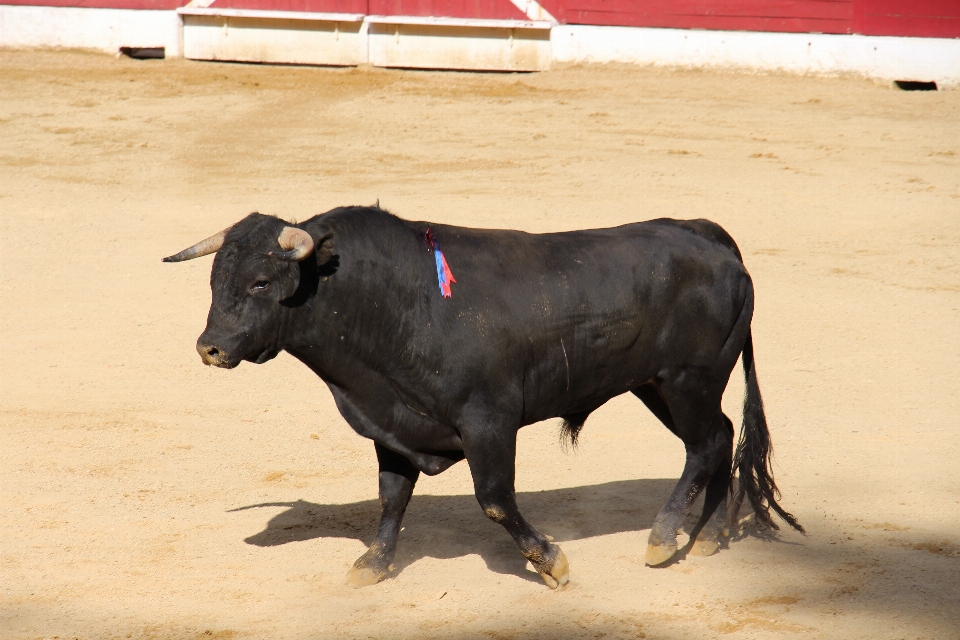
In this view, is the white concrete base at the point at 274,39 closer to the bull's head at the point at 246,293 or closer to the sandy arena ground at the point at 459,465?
the sandy arena ground at the point at 459,465

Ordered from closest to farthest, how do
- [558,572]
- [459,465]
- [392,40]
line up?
[558,572], [459,465], [392,40]

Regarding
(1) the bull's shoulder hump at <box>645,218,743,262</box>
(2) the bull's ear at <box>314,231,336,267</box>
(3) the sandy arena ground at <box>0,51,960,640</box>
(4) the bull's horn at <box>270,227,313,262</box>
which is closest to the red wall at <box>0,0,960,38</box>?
(3) the sandy arena ground at <box>0,51,960,640</box>

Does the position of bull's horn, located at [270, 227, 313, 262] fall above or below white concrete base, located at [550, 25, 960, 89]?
below

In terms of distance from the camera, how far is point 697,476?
178 inches

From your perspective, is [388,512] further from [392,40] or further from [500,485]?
[392,40]

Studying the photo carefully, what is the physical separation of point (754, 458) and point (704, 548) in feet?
1.51

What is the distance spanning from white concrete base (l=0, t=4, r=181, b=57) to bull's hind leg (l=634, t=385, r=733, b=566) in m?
10.7

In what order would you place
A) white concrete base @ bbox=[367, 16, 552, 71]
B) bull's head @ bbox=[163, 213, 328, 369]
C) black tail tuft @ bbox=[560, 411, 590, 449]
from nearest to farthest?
bull's head @ bbox=[163, 213, 328, 369] < black tail tuft @ bbox=[560, 411, 590, 449] < white concrete base @ bbox=[367, 16, 552, 71]

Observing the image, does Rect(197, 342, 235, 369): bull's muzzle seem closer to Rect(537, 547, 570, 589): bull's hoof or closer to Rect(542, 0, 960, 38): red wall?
Rect(537, 547, 570, 589): bull's hoof

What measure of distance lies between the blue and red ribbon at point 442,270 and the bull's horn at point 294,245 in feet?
1.71

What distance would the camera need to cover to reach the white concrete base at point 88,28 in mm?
13570

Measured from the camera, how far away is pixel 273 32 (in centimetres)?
1362

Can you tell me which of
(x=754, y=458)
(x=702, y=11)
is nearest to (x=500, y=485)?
(x=754, y=458)

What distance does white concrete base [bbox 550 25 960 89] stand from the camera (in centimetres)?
1295
